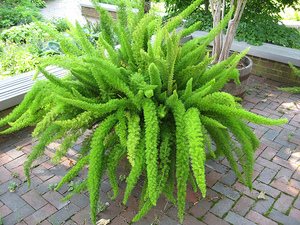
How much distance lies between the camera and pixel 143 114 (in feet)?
5.39

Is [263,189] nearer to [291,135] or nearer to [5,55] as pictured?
[291,135]

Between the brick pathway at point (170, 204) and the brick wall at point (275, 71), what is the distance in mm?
1324

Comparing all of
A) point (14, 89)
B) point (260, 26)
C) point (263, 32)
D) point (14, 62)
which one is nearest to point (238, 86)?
point (263, 32)

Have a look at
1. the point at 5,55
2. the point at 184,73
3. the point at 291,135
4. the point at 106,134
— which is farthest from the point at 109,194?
the point at 5,55

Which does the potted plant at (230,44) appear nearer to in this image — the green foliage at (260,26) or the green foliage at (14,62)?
the green foliage at (260,26)

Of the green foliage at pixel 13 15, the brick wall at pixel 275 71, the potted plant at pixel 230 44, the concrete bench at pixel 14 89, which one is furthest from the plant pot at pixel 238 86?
the green foliage at pixel 13 15

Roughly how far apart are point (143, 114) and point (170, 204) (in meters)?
0.68

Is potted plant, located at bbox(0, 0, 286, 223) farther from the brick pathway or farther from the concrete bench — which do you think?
the concrete bench

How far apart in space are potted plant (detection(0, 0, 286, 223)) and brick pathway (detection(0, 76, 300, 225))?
308 millimetres

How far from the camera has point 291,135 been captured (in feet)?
8.67

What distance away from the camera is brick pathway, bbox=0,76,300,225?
1.79m

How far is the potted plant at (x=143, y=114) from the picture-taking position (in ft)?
4.66

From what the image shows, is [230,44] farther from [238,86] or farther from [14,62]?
[14,62]

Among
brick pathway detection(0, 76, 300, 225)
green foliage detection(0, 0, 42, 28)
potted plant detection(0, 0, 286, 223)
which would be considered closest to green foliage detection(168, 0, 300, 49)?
brick pathway detection(0, 76, 300, 225)
